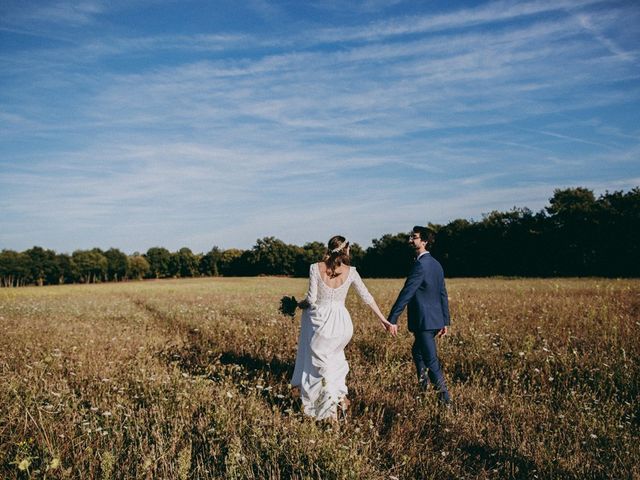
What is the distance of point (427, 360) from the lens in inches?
229

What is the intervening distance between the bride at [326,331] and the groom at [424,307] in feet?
1.49

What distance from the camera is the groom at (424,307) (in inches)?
228

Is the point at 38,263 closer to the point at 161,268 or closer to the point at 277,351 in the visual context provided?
the point at 161,268

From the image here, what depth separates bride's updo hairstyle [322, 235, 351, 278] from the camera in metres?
5.62

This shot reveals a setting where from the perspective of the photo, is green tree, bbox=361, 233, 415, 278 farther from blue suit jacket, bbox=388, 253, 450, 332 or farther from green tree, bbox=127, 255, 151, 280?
blue suit jacket, bbox=388, 253, 450, 332

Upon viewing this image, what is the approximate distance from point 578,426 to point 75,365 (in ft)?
23.6

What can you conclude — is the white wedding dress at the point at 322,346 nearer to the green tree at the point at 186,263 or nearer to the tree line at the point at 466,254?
the tree line at the point at 466,254

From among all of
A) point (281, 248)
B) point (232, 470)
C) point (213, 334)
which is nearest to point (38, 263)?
point (281, 248)

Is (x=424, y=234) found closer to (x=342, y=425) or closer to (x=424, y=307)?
(x=424, y=307)

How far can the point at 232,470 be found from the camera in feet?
10.5

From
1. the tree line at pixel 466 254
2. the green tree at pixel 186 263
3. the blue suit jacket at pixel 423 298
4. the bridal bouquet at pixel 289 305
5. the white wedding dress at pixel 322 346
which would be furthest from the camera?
the green tree at pixel 186 263

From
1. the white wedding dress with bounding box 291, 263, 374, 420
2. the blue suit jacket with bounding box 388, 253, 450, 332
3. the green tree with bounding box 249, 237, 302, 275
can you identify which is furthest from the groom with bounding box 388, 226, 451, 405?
the green tree with bounding box 249, 237, 302, 275

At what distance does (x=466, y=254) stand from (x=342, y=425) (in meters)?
67.9

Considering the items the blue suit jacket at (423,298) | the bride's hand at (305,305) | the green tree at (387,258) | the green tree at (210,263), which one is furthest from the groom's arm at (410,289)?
the green tree at (210,263)
